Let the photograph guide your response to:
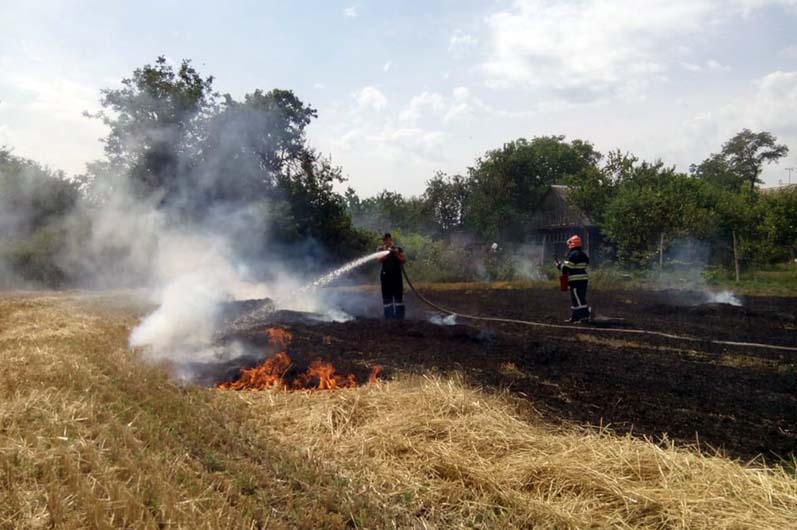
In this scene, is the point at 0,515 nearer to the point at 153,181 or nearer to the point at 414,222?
the point at 153,181

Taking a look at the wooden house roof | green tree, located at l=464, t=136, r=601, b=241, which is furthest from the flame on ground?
green tree, located at l=464, t=136, r=601, b=241

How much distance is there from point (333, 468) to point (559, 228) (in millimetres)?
31284

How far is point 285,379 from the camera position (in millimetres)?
6828

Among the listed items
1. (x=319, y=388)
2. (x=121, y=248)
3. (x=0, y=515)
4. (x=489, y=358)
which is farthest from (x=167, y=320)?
(x=121, y=248)

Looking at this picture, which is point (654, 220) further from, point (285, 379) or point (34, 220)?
point (34, 220)

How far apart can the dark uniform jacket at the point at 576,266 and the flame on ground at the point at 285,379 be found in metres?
6.00

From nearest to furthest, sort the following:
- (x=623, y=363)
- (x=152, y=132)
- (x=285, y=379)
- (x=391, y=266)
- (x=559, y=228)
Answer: (x=285, y=379)
(x=623, y=363)
(x=391, y=266)
(x=152, y=132)
(x=559, y=228)

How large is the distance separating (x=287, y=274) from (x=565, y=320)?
13.4m

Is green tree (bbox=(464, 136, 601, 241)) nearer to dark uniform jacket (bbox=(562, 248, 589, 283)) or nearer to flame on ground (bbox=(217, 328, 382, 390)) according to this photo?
dark uniform jacket (bbox=(562, 248, 589, 283))

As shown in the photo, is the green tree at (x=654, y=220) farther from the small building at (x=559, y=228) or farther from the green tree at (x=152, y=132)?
the green tree at (x=152, y=132)

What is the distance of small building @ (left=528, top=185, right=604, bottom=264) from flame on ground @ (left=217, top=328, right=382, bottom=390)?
2481 cm

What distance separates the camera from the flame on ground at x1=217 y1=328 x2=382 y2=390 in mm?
6559

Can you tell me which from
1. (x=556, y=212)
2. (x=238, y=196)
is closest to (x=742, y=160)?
(x=556, y=212)

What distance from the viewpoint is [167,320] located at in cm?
1008
